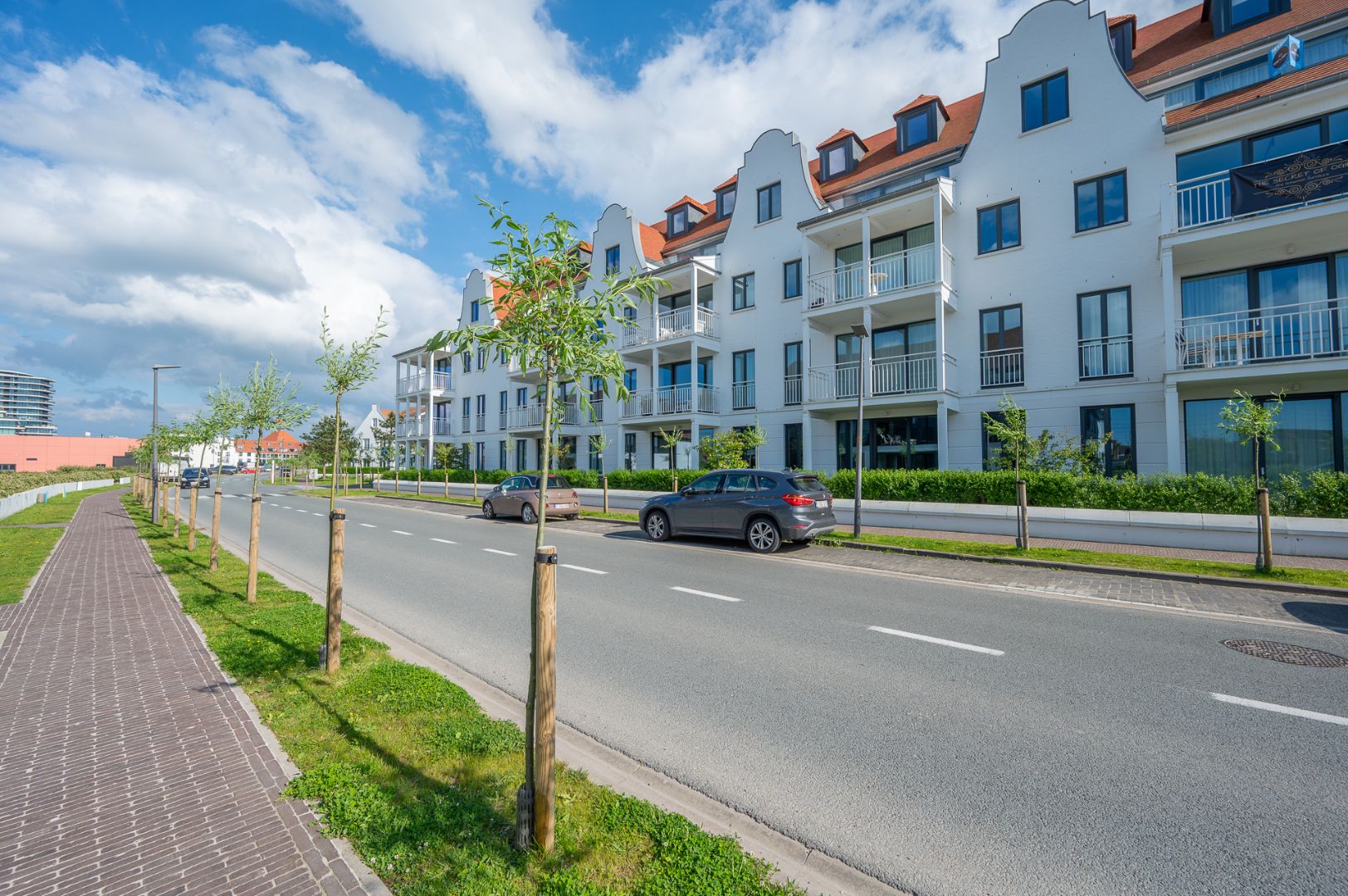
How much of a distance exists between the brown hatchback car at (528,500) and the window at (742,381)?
25.3ft

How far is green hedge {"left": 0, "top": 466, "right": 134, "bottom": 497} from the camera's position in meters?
33.7

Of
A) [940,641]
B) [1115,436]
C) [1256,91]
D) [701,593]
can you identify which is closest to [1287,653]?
[940,641]

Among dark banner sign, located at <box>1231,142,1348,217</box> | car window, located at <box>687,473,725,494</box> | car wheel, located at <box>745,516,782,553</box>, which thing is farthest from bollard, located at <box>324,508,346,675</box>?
dark banner sign, located at <box>1231,142,1348,217</box>

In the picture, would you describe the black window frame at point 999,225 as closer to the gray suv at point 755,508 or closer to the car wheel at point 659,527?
the gray suv at point 755,508

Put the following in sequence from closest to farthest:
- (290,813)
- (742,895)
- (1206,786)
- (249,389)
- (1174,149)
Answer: (742,895)
(290,813)
(1206,786)
(249,389)
(1174,149)

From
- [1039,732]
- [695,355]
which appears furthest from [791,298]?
[1039,732]

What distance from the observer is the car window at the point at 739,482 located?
43.5 feet

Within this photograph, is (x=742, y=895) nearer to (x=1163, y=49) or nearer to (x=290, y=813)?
(x=290, y=813)

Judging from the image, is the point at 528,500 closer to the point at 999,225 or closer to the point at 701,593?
the point at 701,593

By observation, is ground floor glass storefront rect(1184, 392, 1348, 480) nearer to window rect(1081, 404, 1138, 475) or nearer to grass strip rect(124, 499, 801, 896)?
window rect(1081, 404, 1138, 475)

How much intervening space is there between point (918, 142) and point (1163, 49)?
23.1ft

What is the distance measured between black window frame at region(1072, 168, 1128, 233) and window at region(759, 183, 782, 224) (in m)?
10.00

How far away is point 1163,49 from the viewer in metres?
18.4

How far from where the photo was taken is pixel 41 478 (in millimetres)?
45656
